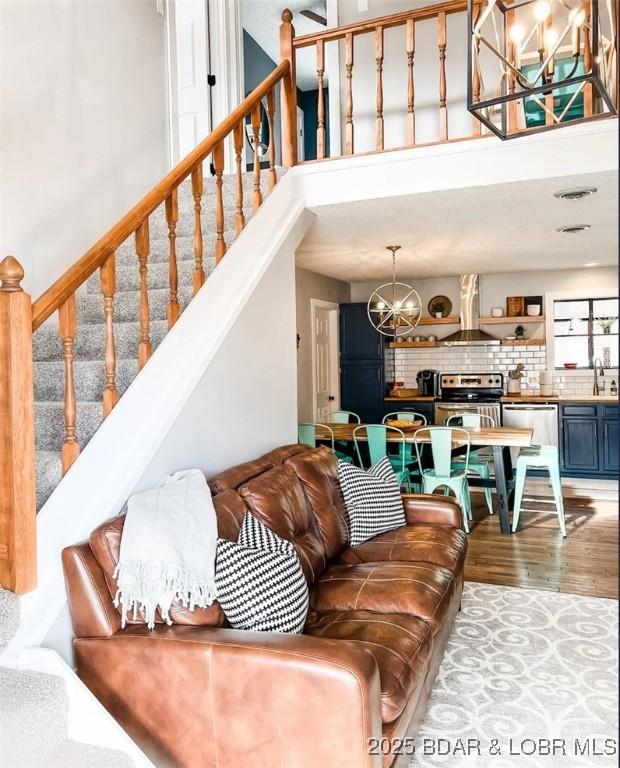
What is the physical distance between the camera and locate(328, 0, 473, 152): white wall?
4.70 m

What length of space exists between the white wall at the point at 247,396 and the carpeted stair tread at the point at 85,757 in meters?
0.90

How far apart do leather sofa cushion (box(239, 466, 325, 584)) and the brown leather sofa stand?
68 mm

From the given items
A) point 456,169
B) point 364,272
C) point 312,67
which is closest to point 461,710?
point 456,169

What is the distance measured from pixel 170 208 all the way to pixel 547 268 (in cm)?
550

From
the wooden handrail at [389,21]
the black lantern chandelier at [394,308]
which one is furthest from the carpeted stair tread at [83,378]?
the black lantern chandelier at [394,308]

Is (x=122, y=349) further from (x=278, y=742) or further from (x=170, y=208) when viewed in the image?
(x=278, y=742)

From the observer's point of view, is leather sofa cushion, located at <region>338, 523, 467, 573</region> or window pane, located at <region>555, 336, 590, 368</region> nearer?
leather sofa cushion, located at <region>338, 523, 467, 573</region>

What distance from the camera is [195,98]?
491 centimetres

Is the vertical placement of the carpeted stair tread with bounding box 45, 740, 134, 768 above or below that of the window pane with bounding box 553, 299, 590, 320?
below

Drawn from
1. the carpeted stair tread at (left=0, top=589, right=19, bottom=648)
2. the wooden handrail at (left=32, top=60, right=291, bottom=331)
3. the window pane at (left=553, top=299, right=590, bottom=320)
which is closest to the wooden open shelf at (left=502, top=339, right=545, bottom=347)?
the window pane at (left=553, top=299, right=590, bottom=320)

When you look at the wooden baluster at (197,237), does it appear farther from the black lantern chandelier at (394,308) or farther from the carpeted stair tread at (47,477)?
the black lantern chandelier at (394,308)

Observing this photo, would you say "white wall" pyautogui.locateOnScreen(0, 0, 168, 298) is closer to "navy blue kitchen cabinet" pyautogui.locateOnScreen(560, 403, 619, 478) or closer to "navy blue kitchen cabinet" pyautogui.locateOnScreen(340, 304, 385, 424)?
"navy blue kitchen cabinet" pyautogui.locateOnScreen(340, 304, 385, 424)

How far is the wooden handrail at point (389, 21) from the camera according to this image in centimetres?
345

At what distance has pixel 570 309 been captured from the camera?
718 centimetres
